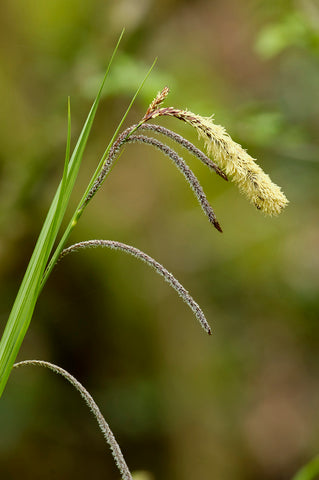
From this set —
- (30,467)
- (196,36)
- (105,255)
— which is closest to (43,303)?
(105,255)

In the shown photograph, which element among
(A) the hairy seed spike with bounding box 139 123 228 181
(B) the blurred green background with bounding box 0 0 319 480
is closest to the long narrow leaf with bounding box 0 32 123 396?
(A) the hairy seed spike with bounding box 139 123 228 181

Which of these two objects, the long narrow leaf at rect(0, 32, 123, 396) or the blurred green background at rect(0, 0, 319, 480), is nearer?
the long narrow leaf at rect(0, 32, 123, 396)

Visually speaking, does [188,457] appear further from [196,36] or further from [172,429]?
[196,36]

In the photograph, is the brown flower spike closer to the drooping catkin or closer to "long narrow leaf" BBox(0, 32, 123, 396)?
the drooping catkin

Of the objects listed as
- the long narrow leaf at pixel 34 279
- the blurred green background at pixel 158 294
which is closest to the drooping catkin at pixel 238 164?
the long narrow leaf at pixel 34 279

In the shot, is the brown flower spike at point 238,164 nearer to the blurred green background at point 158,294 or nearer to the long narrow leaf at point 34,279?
the long narrow leaf at point 34,279

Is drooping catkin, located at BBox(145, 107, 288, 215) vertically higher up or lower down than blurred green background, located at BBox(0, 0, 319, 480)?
higher up

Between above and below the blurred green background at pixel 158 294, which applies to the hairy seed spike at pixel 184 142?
above
